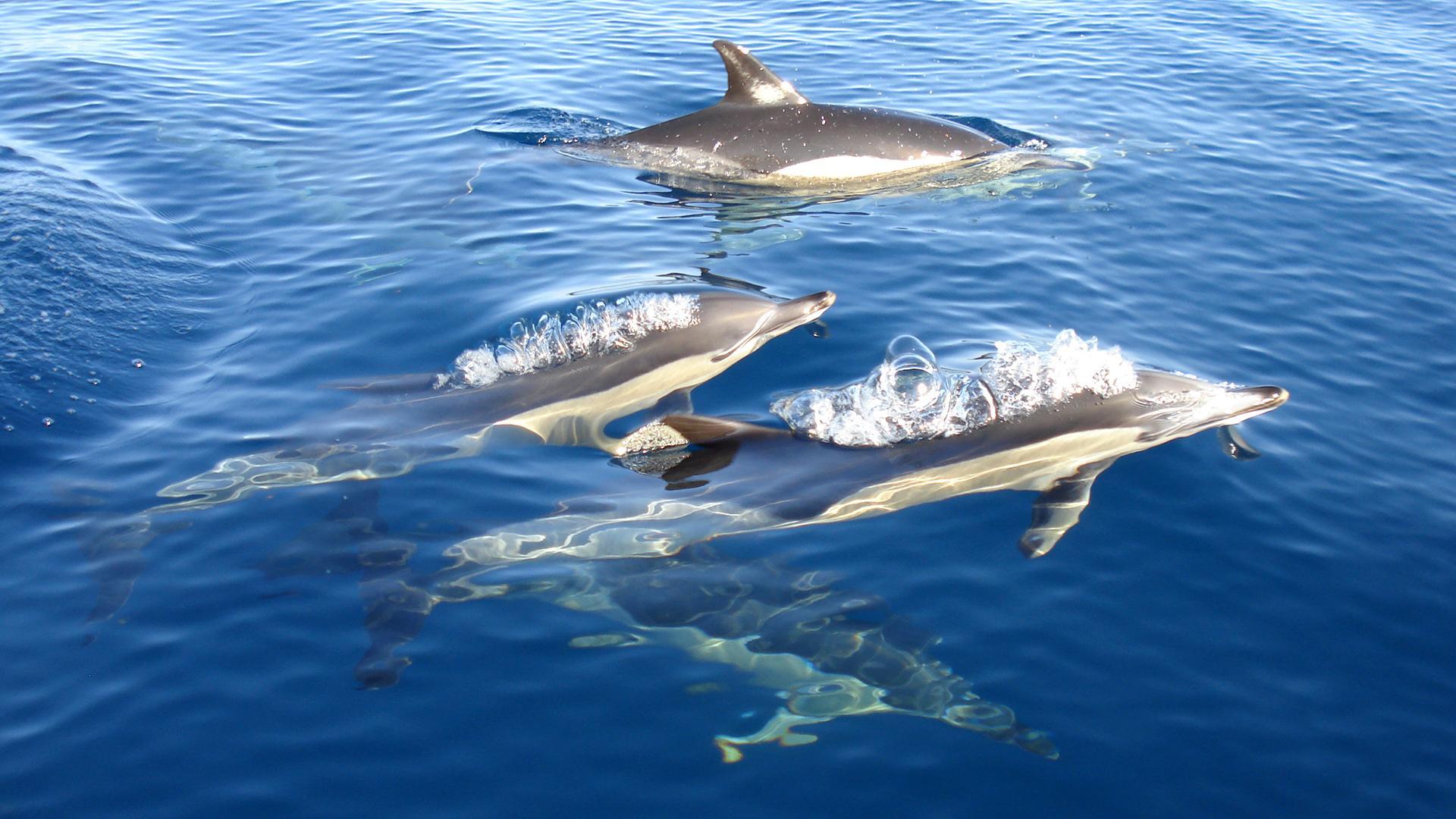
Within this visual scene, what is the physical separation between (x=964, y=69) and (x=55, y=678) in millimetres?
16161

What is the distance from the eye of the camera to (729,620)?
6.47 meters

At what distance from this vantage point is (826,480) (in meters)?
7.37

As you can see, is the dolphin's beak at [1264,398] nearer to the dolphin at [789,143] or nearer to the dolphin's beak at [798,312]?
the dolphin's beak at [798,312]

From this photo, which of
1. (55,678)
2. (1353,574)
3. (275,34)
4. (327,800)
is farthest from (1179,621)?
(275,34)

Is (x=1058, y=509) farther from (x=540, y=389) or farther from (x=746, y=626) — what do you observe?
(x=540, y=389)

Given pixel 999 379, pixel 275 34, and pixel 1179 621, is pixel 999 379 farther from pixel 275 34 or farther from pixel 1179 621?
pixel 275 34

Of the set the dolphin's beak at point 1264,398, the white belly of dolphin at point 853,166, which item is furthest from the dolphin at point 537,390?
the white belly of dolphin at point 853,166

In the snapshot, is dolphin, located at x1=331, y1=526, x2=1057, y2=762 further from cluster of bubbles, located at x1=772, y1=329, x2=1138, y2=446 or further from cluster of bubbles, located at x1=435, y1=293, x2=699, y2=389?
cluster of bubbles, located at x1=435, y1=293, x2=699, y2=389

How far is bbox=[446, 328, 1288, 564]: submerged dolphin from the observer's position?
23.5 feet

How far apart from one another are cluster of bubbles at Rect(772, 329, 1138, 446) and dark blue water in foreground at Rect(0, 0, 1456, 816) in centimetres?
55

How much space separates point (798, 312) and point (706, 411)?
1120mm

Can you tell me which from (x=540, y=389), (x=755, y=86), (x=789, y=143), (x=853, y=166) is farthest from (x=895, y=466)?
(x=755, y=86)

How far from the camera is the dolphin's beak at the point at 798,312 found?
8.85 metres

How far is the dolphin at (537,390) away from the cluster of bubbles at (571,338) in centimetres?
1
